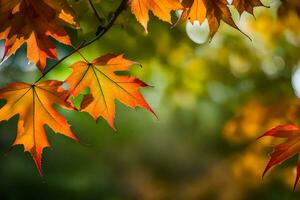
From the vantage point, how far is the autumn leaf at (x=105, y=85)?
3.12 ft

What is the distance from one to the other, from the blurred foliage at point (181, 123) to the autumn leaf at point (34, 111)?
0.06m

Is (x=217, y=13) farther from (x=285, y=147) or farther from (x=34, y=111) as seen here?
(x=34, y=111)

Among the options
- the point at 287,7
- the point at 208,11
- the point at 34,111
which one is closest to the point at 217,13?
the point at 208,11

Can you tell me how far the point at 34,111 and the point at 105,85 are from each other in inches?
6.6

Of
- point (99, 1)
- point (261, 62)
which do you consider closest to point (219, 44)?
point (261, 62)

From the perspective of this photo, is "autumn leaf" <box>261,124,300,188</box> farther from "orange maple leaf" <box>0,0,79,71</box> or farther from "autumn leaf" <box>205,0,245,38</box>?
"orange maple leaf" <box>0,0,79,71</box>

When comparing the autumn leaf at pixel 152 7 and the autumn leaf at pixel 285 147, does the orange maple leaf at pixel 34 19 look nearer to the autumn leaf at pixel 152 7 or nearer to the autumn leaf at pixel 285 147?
the autumn leaf at pixel 152 7

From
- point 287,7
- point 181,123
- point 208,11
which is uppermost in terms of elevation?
point 181,123

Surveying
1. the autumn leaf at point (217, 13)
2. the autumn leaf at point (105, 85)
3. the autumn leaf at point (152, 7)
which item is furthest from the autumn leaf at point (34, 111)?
the autumn leaf at point (217, 13)

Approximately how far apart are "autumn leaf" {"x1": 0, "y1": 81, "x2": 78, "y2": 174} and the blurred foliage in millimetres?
61

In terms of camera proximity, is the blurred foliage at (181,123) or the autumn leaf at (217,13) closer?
the autumn leaf at (217,13)

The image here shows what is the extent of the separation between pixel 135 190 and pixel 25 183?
1180 mm

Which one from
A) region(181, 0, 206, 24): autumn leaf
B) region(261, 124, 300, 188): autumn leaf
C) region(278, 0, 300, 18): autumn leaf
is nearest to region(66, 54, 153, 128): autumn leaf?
region(181, 0, 206, 24): autumn leaf

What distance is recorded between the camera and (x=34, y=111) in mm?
1039
